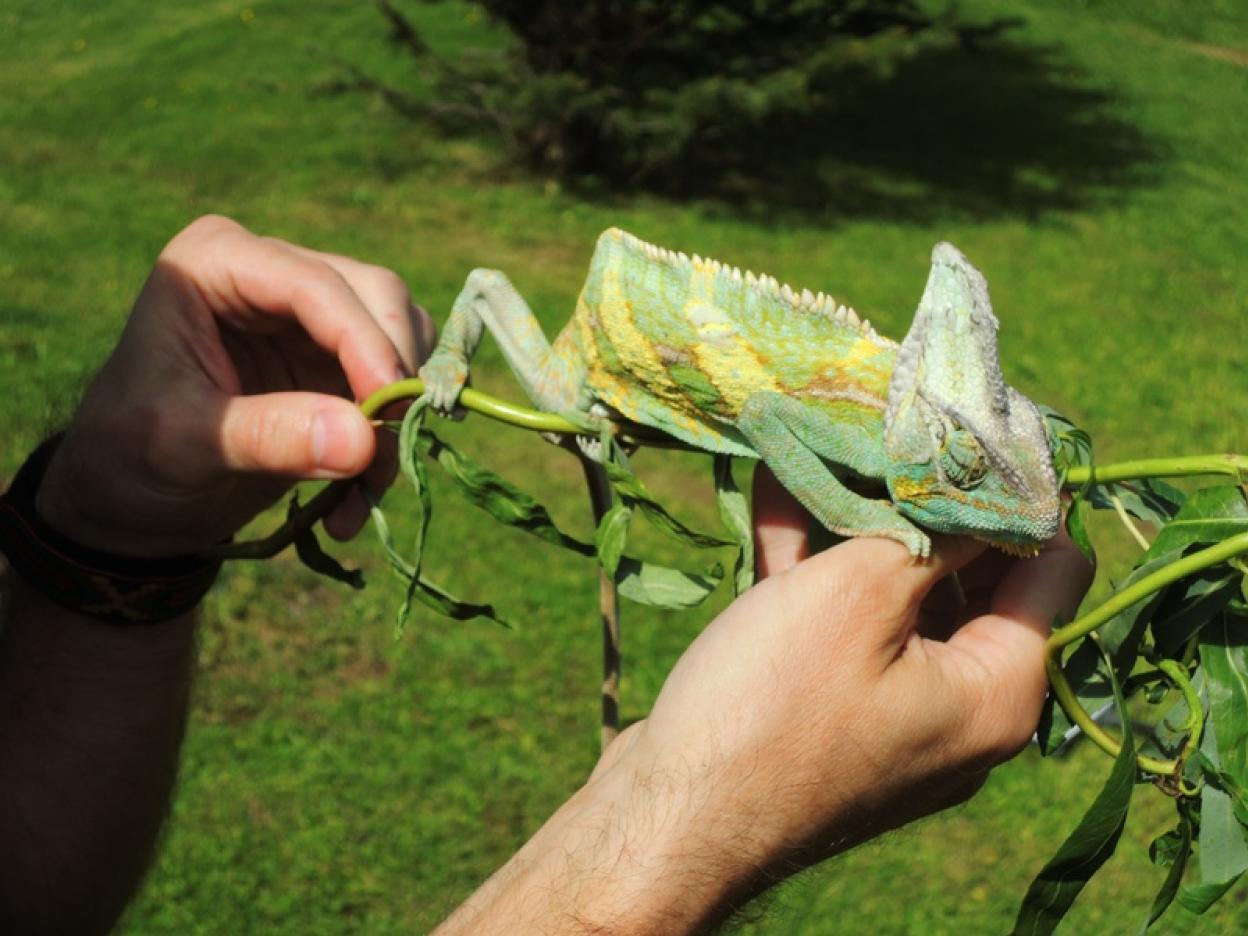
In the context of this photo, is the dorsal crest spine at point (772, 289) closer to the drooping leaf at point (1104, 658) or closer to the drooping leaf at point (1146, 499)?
the drooping leaf at point (1146, 499)

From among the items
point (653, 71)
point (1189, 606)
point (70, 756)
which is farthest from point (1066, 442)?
point (653, 71)

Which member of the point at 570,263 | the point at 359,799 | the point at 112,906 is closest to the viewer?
the point at 112,906

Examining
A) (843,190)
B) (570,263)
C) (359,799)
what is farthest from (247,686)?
(843,190)

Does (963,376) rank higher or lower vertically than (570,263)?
higher

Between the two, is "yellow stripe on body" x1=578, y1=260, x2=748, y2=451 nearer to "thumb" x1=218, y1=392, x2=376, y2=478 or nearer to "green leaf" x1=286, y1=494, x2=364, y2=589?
"thumb" x1=218, y1=392, x2=376, y2=478

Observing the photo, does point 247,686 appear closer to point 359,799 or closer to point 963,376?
point 359,799

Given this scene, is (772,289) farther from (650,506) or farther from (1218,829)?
(1218,829)
